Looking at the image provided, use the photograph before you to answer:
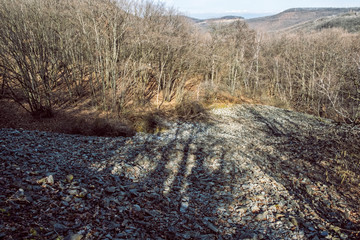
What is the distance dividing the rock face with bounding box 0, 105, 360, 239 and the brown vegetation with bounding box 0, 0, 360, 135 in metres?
2.82

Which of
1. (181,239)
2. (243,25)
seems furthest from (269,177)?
(243,25)

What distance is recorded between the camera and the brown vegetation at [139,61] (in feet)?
43.0

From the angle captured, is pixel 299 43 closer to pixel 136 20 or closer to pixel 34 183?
pixel 136 20

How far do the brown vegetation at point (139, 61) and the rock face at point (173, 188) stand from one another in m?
2.82

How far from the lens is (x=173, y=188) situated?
6859 millimetres

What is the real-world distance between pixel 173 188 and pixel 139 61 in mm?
17771

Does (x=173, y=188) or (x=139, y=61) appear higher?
(x=139, y=61)

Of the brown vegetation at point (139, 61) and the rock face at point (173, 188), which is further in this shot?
the brown vegetation at point (139, 61)

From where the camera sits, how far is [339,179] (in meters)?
8.34

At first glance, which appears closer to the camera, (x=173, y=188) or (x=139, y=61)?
(x=173, y=188)

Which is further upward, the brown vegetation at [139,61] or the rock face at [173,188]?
the brown vegetation at [139,61]

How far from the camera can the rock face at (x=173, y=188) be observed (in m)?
4.32

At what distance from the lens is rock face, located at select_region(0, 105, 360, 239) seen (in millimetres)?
4324

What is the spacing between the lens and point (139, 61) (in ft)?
71.6
